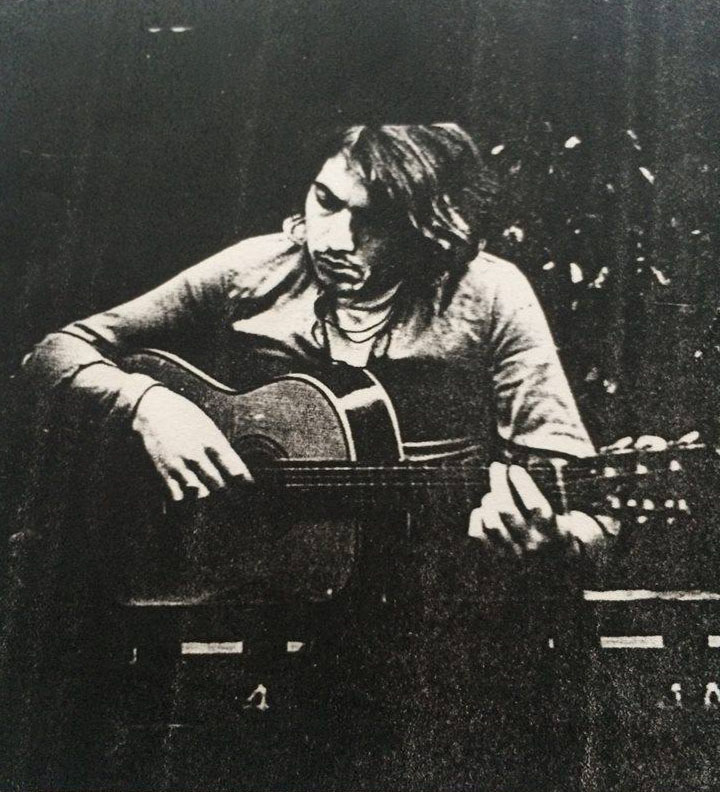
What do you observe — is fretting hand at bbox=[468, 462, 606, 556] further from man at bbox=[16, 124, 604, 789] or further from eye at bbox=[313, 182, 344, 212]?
eye at bbox=[313, 182, 344, 212]

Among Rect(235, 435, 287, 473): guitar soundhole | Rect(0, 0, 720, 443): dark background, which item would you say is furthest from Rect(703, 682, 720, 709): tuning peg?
Rect(235, 435, 287, 473): guitar soundhole

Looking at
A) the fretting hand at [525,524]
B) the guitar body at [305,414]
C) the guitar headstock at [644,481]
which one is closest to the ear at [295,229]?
the guitar body at [305,414]

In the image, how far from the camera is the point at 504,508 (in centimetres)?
209

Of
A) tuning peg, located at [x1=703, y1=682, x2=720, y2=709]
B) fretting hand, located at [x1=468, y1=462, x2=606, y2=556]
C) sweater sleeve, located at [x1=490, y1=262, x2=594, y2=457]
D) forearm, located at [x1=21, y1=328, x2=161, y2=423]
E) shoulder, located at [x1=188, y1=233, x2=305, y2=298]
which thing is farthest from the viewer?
shoulder, located at [x1=188, y1=233, x2=305, y2=298]

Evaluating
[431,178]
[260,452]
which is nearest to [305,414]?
[260,452]

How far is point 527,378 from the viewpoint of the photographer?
2.23m

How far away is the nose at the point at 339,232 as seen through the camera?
240cm

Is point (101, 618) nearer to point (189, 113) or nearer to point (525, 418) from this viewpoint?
point (525, 418)

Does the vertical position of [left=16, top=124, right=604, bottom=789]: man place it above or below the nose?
below

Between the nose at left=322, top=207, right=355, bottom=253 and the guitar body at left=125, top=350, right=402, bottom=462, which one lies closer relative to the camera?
the guitar body at left=125, top=350, right=402, bottom=462

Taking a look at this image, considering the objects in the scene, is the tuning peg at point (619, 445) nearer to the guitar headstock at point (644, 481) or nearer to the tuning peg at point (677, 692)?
the guitar headstock at point (644, 481)

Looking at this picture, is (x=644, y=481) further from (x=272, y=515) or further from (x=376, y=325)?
(x=272, y=515)

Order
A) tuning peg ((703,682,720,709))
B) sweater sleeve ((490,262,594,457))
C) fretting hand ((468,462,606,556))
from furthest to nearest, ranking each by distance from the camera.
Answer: sweater sleeve ((490,262,594,457))
fretting hand ((468,462,606,556))
tuning peg ((703,682,720,709))

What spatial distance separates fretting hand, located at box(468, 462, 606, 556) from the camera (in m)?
2.05
